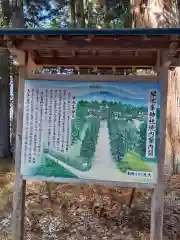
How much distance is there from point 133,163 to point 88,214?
2138 mm

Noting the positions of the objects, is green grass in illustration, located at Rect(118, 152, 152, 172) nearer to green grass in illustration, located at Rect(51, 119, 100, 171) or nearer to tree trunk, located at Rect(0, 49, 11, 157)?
green grass in illustration, located at Rect(51, 119, 100, 171)

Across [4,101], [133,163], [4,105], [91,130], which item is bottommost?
[133,163]

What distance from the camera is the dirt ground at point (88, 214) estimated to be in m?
4.84

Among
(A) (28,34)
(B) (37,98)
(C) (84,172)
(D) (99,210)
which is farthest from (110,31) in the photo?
(D) (99,210)

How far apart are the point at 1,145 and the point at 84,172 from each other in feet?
20.6

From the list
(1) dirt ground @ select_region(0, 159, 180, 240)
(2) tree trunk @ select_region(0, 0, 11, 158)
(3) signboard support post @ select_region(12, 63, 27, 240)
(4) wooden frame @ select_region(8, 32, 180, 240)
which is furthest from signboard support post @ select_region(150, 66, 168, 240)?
(2) tree trunk @ select_region(0, 0, 11, 158)

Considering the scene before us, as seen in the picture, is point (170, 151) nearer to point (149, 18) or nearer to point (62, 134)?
point (149, 18)

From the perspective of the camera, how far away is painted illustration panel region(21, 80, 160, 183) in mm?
3529

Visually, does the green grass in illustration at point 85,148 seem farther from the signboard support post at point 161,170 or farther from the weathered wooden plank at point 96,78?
the signboard support post at point 161,170

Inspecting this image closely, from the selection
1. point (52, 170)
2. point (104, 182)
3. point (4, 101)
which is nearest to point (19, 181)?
point (52, 170)

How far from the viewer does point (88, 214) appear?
5324 mm

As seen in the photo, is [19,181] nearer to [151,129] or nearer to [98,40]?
[151,129]

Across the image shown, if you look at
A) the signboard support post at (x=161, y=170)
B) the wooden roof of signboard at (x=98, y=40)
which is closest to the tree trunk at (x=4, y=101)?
the wooden roof of signboard at (x=98, y=40)

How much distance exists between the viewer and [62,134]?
12.0 feet
